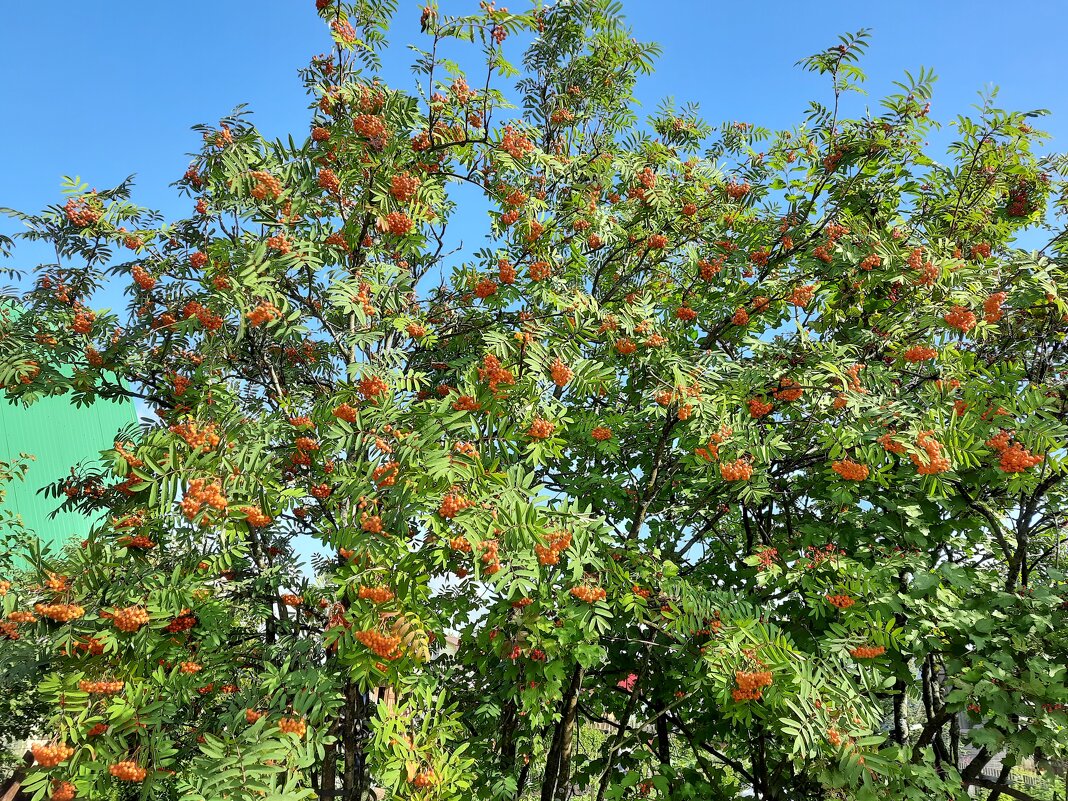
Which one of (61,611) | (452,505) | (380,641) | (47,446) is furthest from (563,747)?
(47,446)

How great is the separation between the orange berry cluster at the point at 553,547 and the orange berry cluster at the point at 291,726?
1489 millimetres

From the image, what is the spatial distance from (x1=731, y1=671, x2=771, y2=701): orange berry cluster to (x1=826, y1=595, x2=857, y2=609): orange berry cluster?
0.99 meters

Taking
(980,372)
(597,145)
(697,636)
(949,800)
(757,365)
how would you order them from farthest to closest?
(597,145), (980,372), (757,365), (697,636), (949,800)

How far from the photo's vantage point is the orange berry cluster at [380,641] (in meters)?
3.38

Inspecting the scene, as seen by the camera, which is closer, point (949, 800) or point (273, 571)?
point (949, 800)

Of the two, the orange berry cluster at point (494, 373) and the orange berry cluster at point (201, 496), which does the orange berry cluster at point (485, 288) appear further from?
the orange berry cluster at point (201, 496)

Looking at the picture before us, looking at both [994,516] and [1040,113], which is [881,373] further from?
[1040,113]

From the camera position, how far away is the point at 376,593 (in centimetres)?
352

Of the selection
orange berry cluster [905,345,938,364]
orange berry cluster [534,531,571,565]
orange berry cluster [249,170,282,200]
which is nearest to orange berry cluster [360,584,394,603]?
orange berry cluster [534,531,571,565]

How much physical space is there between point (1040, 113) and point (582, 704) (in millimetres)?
6215

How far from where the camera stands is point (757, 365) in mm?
4910

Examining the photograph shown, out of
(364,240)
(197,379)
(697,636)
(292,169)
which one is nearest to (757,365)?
(697,636)

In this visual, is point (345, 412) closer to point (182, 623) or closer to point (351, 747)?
point (182, 623)

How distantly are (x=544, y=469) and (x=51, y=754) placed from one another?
395 cm
